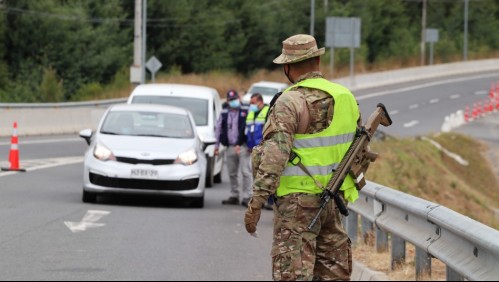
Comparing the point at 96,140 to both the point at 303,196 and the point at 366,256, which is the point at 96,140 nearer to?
the point at 366,256

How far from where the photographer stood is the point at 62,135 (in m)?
36.8

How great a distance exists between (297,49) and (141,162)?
31.9 feet

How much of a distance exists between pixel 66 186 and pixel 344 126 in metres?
12.8

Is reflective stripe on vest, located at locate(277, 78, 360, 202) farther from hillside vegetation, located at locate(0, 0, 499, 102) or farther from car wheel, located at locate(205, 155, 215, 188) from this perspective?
hillside vegetation, located at locate(0, 0, 499, 102)

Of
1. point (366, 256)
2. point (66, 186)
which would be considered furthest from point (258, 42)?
point (366, 256)

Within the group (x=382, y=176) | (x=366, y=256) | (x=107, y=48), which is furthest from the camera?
(x=107, y=48)

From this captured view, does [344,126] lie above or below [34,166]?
above

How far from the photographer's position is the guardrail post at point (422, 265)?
10.4 m

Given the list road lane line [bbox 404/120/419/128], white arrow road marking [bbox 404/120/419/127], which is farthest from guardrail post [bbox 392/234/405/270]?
white arrow road marking [bbox 404/120/419/127]

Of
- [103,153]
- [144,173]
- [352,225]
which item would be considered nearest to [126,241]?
[352,225]

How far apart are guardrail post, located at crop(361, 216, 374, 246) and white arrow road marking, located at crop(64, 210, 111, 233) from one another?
3115mm

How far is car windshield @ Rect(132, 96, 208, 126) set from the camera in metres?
22.5

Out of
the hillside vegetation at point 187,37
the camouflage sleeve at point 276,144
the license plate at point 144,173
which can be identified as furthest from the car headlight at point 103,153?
the hillside vegetation at point 187,37

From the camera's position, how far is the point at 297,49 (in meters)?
7.56
